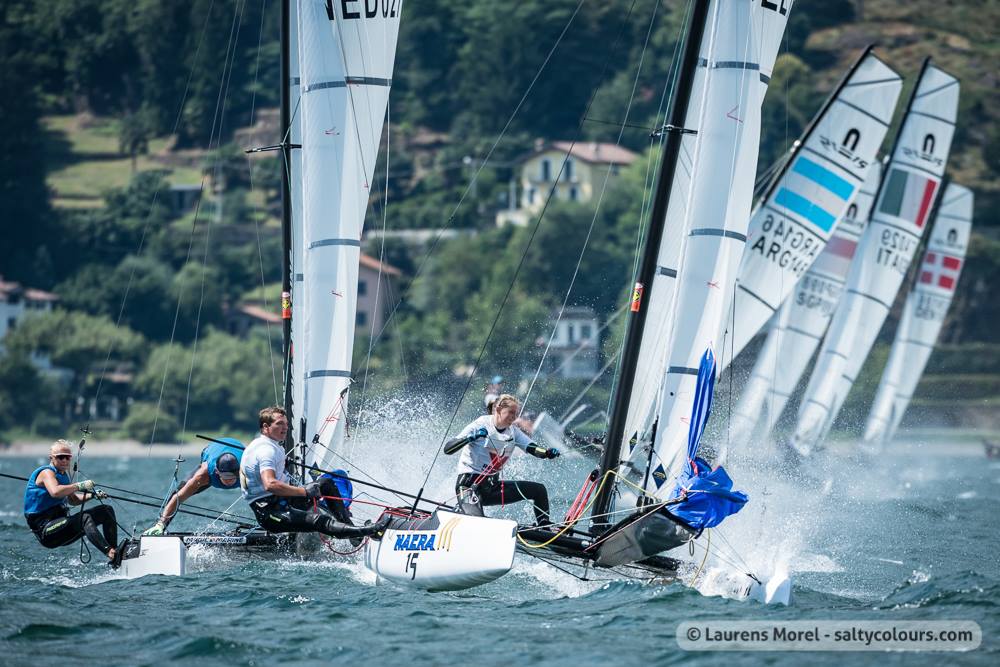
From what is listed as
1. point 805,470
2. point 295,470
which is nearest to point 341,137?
point 295,470

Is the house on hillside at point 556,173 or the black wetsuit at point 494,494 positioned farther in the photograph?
the house on hillside at point 556,173

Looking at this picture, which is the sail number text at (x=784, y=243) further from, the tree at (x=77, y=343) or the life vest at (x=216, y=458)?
the tree at (x=77, y=343)

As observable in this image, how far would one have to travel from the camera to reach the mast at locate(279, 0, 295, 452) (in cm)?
1398

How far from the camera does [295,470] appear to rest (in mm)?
13500

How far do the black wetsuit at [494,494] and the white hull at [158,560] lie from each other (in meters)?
2.45

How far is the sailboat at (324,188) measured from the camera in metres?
13.8

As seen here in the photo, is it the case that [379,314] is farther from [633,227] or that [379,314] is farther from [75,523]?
[75,523]

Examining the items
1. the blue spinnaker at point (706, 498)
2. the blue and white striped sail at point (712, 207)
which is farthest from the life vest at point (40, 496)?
the blue spinnaker at point (706, 498)

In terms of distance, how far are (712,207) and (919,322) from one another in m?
19.1

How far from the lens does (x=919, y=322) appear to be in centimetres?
2966

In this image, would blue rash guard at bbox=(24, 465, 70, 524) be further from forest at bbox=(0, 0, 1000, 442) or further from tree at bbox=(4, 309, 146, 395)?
tree at bbox=(4, 309, 146, 395)

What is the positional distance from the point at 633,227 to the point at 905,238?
41.3 m

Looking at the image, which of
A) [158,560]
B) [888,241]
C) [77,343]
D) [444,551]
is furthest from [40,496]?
[77,343]

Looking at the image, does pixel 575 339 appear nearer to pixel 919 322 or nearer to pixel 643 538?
pixel 919 322
